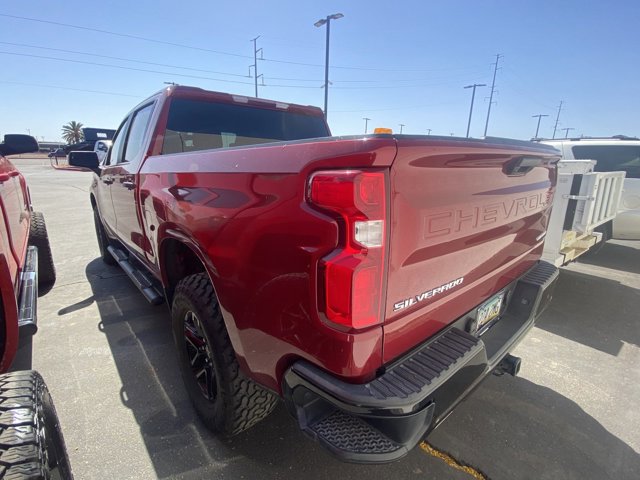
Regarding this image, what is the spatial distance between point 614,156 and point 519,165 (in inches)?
231

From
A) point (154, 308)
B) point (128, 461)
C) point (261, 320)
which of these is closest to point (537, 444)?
point (261, 320)

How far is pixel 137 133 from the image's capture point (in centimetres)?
338

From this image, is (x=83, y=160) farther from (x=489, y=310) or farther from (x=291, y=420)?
(x=489, y=310)

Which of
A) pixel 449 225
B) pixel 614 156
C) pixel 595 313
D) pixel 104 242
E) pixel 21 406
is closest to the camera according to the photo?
pixel 21 406

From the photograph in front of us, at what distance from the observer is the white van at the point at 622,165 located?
5.59m

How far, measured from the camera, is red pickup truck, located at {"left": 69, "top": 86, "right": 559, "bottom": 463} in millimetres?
1214

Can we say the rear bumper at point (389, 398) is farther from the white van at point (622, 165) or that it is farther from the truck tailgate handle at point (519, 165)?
the white van at point (622, 165)

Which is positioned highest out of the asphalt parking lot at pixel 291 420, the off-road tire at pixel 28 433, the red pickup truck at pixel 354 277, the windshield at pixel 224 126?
the windshield at pixel 224 126

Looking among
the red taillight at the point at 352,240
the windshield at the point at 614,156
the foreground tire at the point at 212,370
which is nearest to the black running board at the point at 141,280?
the foreground tire at the point at 212,370

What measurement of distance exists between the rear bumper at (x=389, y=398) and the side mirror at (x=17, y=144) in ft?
9.97

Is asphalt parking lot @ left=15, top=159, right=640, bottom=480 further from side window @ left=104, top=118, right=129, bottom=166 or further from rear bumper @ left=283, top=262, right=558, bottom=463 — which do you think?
side window @ left=104, top=118, right=129, bottom=166

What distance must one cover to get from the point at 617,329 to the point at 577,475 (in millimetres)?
2447

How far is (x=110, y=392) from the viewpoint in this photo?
101 inches

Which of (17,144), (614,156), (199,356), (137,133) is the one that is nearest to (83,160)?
(17,144)
